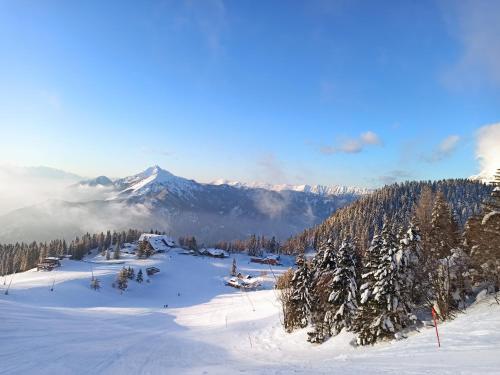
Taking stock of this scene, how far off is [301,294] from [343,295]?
21.1 feet

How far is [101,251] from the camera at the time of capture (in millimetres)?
182125

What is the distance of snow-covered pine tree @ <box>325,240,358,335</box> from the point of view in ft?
111

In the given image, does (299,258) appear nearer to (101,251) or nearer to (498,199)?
(498,199)

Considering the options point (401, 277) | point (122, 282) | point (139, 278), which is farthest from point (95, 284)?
point (401, 277)

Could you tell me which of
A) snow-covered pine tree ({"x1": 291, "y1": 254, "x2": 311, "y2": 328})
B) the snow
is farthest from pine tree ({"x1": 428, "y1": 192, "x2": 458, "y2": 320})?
snow-covered pine tree ({"x1": 291, "y1": 254, "x2": 311, "y2": 328})

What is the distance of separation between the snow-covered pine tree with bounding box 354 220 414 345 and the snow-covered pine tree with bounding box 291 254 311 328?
9051mm

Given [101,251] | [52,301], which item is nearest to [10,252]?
[101,251]

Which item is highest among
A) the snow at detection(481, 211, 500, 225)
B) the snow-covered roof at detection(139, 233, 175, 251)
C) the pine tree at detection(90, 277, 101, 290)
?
the snow-covered roof at detection(139, 233, 175, 251)

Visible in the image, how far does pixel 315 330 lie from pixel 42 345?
75.8 feet

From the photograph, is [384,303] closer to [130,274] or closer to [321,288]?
[321,288]

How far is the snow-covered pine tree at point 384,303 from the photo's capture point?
93.8ft


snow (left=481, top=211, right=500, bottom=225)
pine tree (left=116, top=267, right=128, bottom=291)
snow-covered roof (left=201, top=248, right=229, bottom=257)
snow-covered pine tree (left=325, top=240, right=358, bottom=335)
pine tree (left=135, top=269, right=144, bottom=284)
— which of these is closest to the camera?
snow (left=481, top=211, right=500, bottom=225)

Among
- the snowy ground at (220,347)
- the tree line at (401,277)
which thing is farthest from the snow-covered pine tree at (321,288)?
the snowy ground at (220,347)

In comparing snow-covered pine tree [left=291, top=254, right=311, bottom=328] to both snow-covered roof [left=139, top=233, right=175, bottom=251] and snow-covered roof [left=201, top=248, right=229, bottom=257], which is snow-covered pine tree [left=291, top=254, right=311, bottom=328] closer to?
snow-covered roof [left=139, top=233, right=175, bottom=251]
